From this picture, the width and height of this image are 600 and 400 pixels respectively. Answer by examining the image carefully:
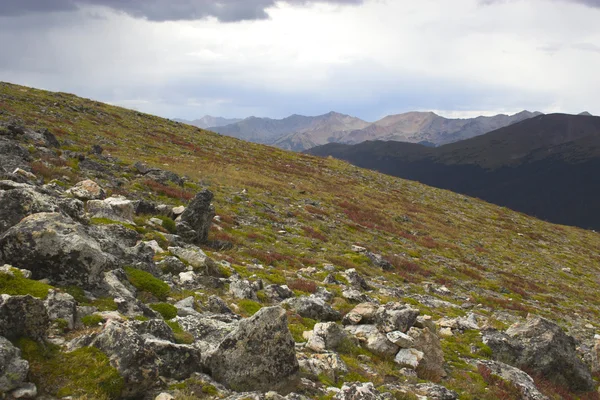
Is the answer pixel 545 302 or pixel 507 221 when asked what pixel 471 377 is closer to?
pixel 545 302

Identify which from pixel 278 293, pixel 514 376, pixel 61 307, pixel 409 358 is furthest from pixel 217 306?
pixel 514 376

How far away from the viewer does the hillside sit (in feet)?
26.4

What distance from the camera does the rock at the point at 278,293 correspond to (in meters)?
17.0

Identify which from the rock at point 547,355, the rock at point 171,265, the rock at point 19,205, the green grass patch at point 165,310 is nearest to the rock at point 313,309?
the rock at point 171,265

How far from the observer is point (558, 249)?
62.9 metres

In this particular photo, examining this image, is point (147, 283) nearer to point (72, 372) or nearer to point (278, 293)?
point (72, 372)

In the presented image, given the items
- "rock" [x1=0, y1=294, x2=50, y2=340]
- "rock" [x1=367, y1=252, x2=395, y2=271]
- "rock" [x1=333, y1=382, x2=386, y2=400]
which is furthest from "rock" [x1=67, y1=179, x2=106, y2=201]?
"rock" [x1=367, y1=252, x2=395, y2=271]

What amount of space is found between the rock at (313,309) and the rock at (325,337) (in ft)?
7.70

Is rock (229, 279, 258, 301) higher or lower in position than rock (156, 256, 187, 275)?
lower

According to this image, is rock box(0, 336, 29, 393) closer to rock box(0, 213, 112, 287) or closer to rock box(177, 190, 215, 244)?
rock box(0, 213, 112, 287)

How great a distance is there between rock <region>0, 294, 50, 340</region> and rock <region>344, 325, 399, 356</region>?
999 centimetres

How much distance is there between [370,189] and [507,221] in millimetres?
28318

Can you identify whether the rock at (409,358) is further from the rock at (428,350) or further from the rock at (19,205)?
the rock at (19,205)

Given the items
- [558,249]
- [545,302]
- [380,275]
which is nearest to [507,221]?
[558,249]
